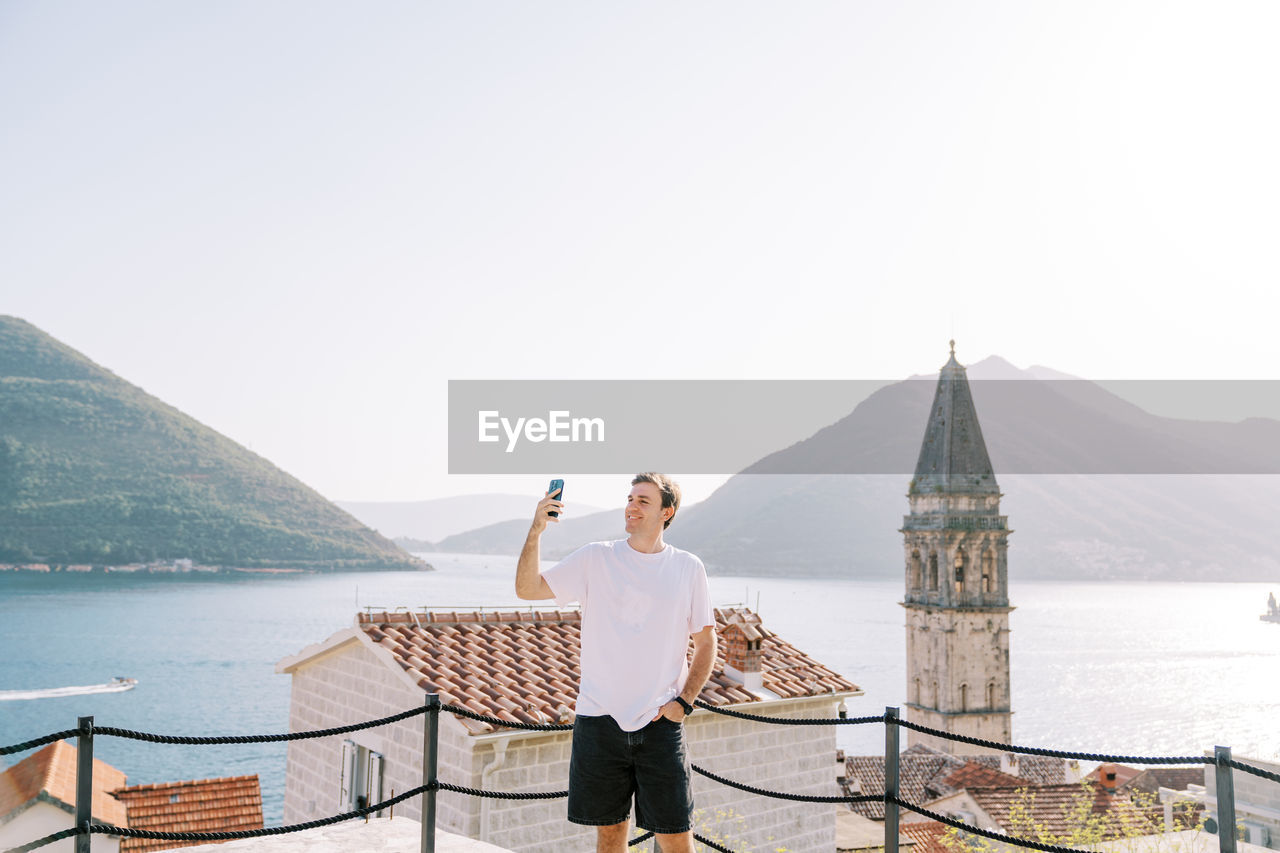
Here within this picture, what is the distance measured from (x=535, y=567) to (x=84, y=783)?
2.24 meters

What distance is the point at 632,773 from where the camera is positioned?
13.4ft

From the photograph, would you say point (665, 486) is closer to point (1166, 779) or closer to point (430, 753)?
point (430, 753)

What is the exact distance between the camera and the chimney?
13.7m

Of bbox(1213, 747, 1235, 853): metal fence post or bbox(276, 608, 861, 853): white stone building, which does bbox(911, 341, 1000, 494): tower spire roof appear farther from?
bbox(1213, 747, 1235, 853): metal fence post

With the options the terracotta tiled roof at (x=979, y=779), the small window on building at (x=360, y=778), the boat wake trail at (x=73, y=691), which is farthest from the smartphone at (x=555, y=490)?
the boat wake trail at (x=73, y=691)

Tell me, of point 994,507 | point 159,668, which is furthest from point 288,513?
point 994,507

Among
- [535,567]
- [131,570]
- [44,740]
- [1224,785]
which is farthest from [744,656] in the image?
[131,570]

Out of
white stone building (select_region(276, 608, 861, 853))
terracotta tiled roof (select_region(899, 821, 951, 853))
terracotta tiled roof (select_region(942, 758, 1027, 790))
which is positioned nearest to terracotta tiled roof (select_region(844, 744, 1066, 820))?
terracotta tiled roof (select_region(942, 758, 1027, 790))

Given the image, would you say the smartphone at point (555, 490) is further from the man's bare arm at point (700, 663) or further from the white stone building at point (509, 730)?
the white stone building at point (509, 730)

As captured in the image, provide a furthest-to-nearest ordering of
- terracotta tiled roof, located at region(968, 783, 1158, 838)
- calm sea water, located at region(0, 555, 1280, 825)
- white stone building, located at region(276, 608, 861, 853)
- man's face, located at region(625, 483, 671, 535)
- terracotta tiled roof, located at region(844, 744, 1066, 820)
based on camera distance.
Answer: calm sea water, located at region(0, 555, 1280, 825) < terracotta tiled roof, located at region(844, 744, 1066, 820) < terracotta tiled roof, located at region(968, 783, 1158, 838) < white stone building, located at region(276, 608, 861, 853) < man's face, located at region(625, 483, 671, 535)

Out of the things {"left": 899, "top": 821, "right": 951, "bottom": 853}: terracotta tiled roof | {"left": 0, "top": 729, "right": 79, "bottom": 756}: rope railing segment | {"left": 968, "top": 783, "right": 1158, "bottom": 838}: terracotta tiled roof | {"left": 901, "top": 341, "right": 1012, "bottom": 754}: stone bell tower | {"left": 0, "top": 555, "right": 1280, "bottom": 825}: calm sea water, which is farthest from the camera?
{"left": 0, "top": 555, "right": 1280, "bottom": 825}: calm sea water

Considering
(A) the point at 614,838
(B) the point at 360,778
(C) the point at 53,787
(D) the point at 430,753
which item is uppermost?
(D) the point at 430,753

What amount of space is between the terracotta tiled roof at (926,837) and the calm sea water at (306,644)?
2841cm

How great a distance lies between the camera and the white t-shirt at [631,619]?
3.96 m
